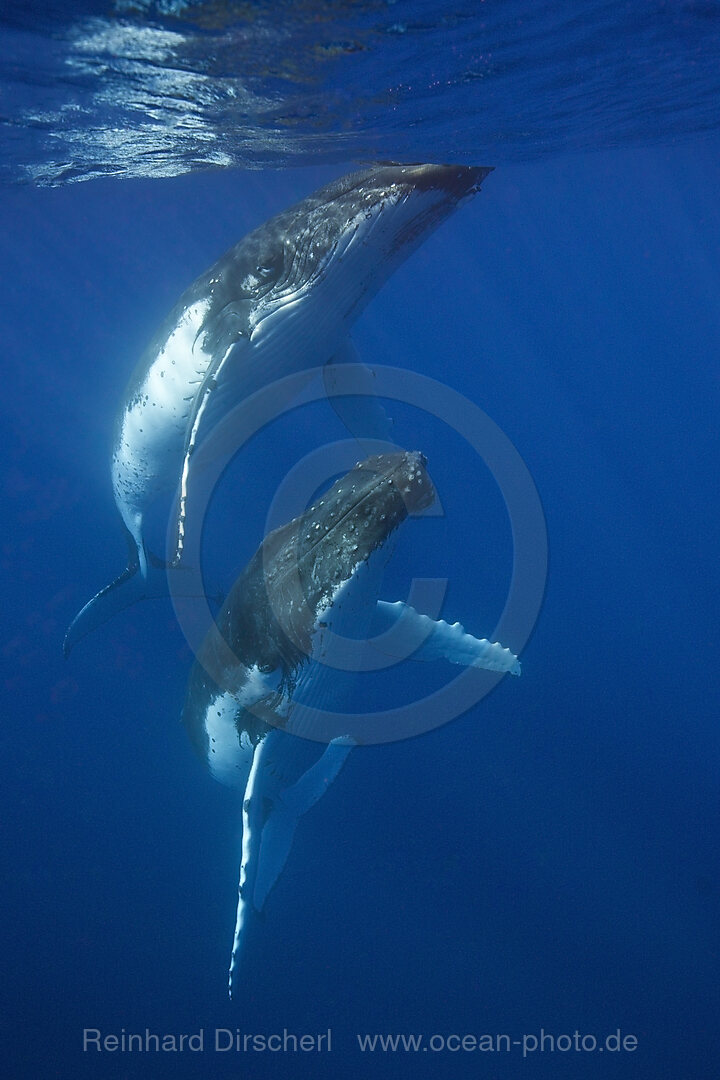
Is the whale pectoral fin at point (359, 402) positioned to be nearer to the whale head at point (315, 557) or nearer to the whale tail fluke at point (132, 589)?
the whale head at point (315, 557)

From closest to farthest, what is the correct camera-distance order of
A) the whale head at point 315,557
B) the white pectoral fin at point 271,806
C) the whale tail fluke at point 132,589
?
the whale head at point 315,557
the white pectoral fin at point 271,806
the whale tail fluke at point 132,589

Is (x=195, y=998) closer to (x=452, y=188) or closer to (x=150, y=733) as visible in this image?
(x=150, y=733)

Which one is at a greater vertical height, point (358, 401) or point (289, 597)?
point (358, 401)

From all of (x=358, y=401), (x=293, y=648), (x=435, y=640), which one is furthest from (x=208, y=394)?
(x=435, y=640)

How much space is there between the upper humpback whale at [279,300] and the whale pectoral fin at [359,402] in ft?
0.61

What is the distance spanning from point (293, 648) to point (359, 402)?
4.24 metres

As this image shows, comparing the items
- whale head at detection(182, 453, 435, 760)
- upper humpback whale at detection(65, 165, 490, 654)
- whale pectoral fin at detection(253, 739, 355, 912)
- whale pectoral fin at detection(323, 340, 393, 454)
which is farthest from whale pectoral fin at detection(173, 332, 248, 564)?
whale pectoral fin at detection(253, 739, 355, 912)

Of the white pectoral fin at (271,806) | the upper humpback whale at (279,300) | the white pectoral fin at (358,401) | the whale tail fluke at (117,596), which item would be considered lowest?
the white pectoral fin at (271,806)

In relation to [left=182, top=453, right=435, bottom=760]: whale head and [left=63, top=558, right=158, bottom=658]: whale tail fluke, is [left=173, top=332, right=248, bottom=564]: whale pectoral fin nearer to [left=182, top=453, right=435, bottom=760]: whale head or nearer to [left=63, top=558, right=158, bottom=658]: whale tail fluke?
[left=182, top=453, right=435, bottom=760]: whale head

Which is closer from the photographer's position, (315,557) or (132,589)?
(315,557)

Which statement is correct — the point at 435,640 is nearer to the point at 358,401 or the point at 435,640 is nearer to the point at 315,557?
the point at 315,557

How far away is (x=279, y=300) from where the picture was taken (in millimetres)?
6344

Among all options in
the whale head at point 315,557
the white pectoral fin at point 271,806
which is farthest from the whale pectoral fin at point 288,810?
the whale head at point 315,557

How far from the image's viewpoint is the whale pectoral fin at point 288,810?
6703mm
